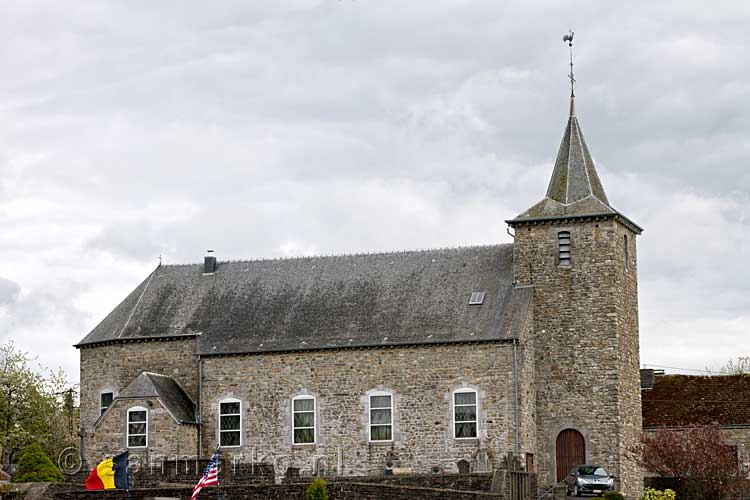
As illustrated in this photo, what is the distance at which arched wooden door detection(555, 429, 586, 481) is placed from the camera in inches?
1932

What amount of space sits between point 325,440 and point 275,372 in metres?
3.34

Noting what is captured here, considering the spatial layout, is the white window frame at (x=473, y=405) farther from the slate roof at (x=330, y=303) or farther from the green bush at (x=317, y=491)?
the green bush at (x=317, y=491)

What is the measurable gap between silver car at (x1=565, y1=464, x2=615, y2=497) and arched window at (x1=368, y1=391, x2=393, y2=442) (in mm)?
7233

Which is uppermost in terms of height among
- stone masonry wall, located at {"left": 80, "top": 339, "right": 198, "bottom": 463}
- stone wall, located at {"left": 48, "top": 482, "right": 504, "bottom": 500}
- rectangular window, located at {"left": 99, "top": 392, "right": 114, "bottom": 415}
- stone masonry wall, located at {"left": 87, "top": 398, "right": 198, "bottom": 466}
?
stone masonry wall, located at {"left": 80, "top": 339, "right": 198, "bottom": 463}

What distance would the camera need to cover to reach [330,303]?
173ft

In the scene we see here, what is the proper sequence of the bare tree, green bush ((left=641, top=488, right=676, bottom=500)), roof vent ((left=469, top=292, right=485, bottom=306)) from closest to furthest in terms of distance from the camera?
green bush ((left=641, top=488, right=676, bottom=500)) → the bare tree → roof vent ((left=469, top=292, right=485, bottom=306))

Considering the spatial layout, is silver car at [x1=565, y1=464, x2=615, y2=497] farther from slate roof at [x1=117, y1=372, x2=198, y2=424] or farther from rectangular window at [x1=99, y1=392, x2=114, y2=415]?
rectangular window at [x1=99, y1=392, x2=114, y2=415]

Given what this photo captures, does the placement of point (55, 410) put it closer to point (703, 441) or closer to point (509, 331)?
point (509, 331)

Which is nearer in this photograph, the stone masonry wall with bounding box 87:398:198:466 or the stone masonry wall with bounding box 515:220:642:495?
the stone masonry wall with bounding box 515:220:642:495

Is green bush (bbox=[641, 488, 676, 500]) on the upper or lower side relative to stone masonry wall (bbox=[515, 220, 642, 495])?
lower

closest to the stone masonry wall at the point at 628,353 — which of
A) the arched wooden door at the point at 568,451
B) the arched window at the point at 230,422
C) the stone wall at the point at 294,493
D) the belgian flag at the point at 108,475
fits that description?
the arched wooden door at the point at 568,451

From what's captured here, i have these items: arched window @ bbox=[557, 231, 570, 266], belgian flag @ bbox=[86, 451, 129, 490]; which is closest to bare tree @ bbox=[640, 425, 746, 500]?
arched window @ bbox=[557, 231, 570, 266]

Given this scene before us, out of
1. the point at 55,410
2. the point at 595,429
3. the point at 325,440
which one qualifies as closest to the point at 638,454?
the point at 595,429

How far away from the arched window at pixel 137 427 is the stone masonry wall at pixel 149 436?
0.48 feet
